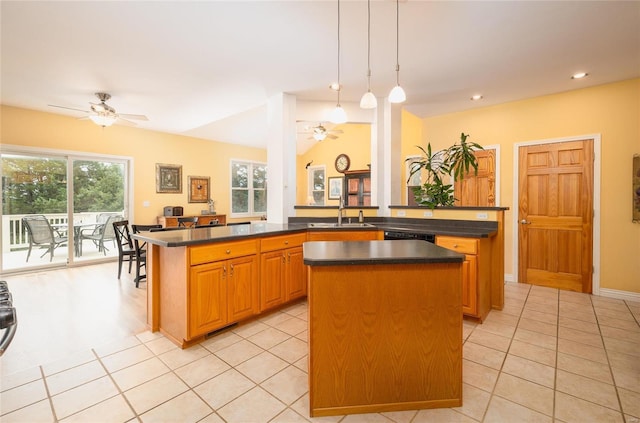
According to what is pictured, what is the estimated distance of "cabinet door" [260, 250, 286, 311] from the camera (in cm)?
279

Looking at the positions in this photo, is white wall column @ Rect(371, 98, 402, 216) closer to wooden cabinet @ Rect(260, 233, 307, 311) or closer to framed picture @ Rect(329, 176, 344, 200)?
wooden cabinet @ Rect(260, 233, 307, 311)

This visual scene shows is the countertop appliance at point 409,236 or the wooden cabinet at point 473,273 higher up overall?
the countertop appliance at point 409,236

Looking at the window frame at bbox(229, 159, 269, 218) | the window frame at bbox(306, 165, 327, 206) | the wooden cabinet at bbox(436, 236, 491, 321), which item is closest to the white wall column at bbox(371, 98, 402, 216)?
the wooden cabinet at bbox(436, 236, 491, 321)

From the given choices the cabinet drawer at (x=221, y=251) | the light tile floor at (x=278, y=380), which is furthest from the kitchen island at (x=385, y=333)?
the cabinet drawer at (x=221, y=251)

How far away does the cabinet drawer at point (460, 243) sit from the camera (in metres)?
2.70

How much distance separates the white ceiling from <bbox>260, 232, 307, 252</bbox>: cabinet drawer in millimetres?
1905

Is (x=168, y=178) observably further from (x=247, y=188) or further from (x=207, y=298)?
(x=207, y=298)

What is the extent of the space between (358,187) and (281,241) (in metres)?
3.96

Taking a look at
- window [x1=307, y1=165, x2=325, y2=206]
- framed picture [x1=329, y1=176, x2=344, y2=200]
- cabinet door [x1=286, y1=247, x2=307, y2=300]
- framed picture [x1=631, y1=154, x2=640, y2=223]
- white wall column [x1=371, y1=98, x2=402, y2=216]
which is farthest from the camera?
window [x1=307, y1=165, x2=325, y2=206]

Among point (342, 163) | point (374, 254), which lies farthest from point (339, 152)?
point (374, 254)

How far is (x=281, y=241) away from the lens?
2.99 metres

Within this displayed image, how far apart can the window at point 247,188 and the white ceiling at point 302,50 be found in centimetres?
323

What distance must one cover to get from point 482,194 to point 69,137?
712cm

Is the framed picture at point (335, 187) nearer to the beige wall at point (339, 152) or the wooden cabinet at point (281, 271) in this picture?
the beige wall at point (339, 152)
